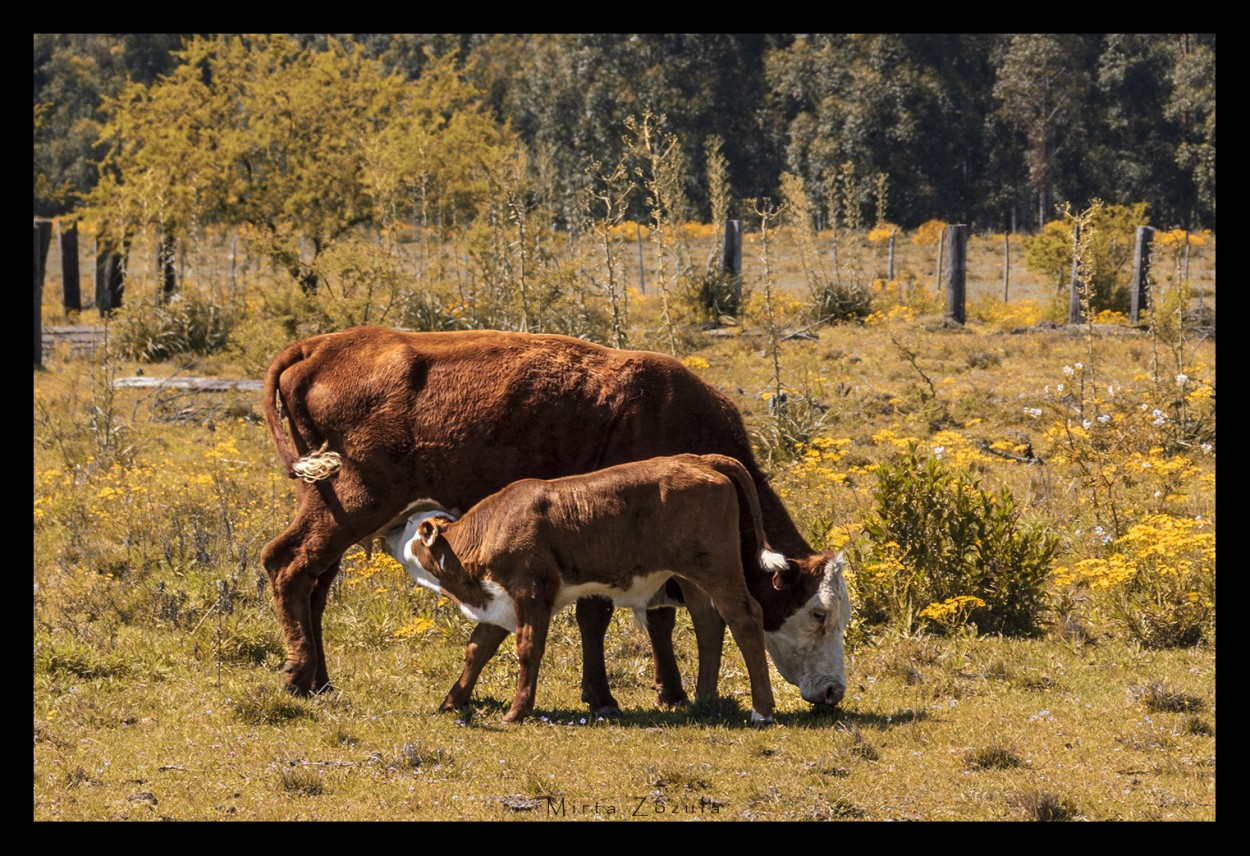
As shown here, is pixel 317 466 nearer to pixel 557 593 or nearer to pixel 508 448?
pixel 508 448

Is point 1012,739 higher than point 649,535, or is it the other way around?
point 649,535

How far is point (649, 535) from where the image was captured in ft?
25.4

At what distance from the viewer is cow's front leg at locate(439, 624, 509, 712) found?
8164 millimetres

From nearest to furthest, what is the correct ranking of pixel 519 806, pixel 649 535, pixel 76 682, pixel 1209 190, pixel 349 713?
pixel 519 806 < pixel 649 535 < pixel 349 713 < pixel 76 682 < pixel 1209 190

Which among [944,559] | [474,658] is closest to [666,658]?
[474,658]

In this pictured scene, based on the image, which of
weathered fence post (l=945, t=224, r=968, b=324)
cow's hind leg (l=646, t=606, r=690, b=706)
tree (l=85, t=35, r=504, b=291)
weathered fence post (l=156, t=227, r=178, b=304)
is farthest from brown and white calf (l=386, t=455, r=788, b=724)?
tree (l=85, t=35, r=504, b=291)

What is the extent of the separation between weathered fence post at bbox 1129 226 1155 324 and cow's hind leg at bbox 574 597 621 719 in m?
18.6

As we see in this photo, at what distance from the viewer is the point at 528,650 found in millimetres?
7762

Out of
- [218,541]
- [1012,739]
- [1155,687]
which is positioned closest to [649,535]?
[1012,739]

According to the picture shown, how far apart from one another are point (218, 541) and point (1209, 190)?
47472 millimetres

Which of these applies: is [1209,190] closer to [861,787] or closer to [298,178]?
[298,178]

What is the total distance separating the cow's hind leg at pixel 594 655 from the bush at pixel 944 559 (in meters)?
2.72

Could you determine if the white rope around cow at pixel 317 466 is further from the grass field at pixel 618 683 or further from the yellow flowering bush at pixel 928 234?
the yellow flowering bush at pixel 928 234

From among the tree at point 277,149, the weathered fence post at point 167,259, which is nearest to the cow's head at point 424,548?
the weathered fence post at point 167,259
